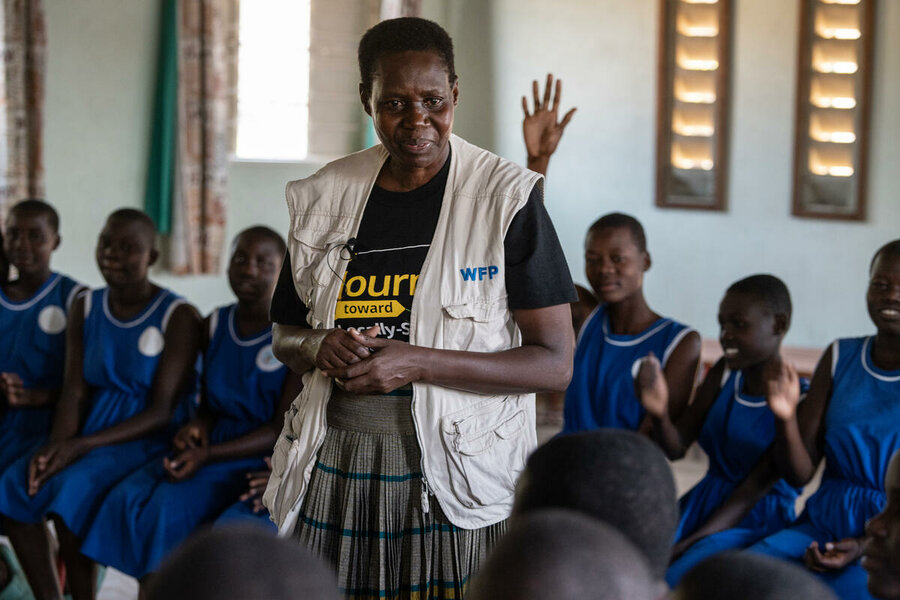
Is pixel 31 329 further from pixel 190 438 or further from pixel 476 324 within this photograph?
pixel 476 324

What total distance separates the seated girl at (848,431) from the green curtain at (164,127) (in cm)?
446

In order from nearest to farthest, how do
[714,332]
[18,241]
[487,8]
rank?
[18,241] → [714,332] → [487,8]

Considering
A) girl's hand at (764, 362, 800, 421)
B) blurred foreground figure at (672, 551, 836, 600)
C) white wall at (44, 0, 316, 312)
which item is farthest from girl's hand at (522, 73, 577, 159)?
white wall at (44, 0, 316, 312)

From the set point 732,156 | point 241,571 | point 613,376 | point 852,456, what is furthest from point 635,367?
point 732,156

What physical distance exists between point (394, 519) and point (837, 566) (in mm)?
1310

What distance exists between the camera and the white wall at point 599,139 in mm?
5887

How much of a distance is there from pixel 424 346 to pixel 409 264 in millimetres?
141

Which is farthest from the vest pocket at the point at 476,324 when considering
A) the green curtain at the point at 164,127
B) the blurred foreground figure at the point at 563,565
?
the green curtain at the point at 164,127

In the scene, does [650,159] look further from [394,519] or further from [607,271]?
[394,519]

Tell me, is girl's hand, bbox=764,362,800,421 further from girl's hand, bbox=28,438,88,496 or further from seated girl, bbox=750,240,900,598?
girl's hand, bbox=28,438,88,496

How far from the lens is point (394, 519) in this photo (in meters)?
1.72

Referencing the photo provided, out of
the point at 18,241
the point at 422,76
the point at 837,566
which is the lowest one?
the point at 837,566

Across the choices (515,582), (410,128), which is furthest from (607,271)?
(515,582)

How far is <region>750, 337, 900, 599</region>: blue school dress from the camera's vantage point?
8.76 feet
